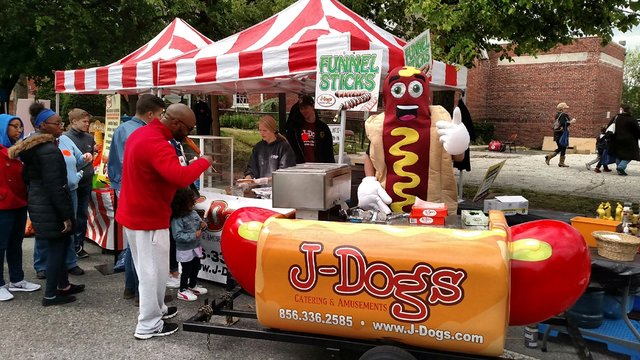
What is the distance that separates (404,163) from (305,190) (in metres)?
0.91

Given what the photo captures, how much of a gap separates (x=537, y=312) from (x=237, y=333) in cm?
165

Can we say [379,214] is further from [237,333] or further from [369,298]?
[237,333]

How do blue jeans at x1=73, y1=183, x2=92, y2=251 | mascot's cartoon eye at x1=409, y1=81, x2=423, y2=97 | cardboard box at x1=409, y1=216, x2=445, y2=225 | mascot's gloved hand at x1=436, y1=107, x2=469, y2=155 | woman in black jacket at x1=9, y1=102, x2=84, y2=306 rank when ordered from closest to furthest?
cardboard box at x1=409, y1=216, x2=445, y2=225, mascot's gloved hand at x1=436, y1=107, x2=469, y2=155, mascot's cartoon eye at x1=409, y1=81, x2=423, y2=97, woman in black jacket at x1=9, y1=102, x2=84, y2=306, blue jeans at x1=73, y1=183, x2=92, y2=251

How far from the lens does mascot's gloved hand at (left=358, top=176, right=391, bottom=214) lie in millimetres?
3344

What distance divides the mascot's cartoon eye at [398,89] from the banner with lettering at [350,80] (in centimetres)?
44

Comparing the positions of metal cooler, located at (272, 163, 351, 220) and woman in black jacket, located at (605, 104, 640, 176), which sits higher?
woman in black jacket, located at (605, 104, 640, 176)

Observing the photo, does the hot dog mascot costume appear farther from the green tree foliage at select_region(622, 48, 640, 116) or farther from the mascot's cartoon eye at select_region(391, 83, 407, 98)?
the green tree foliage at select_region(622, 48, 640, 116)

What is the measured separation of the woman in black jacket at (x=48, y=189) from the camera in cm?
377

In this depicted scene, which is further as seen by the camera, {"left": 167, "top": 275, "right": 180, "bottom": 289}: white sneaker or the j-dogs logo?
{"left": 167, "top": 275, "right": 180, "bottom": 289}: white sneaker

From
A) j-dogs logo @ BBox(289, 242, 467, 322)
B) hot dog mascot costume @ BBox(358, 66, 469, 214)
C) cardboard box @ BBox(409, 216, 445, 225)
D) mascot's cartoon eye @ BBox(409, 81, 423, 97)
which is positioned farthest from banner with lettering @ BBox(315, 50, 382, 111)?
j-dogs logo @ BBox(289, 242, 467, 322)

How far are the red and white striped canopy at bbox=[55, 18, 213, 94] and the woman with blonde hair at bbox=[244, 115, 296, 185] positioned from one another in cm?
165

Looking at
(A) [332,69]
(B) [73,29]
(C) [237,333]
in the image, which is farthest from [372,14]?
(C) [237,333]

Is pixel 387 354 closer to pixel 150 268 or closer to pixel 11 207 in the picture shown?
pixel 150 268

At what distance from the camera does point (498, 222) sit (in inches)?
101
